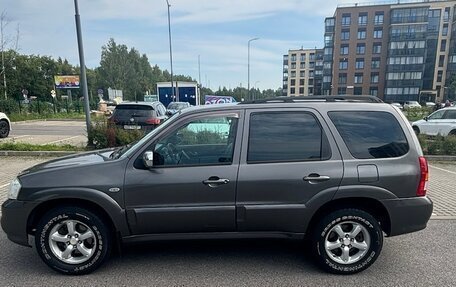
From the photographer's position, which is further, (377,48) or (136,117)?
(377,48)

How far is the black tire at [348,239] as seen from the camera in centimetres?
321

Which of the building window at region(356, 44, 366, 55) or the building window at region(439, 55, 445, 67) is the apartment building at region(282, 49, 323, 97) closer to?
the building window at region(356, 44, 366, 55)

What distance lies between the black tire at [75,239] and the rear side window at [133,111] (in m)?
7.28

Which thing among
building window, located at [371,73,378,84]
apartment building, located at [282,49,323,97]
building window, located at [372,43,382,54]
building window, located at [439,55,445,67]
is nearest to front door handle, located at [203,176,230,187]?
building window, located at [371,73,378,84]

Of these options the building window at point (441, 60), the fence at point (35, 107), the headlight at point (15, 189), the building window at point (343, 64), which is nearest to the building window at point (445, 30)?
the building window at point (441, 60)

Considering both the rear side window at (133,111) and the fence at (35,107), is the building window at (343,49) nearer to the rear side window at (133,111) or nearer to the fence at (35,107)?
the fence at (35,107)

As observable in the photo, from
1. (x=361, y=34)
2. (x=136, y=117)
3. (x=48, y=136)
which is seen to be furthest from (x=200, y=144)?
(x=361, y=34)

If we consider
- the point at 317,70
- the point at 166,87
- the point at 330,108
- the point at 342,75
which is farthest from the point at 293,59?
the point at 330,108

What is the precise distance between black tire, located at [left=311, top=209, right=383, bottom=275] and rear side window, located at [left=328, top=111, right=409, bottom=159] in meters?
0.64

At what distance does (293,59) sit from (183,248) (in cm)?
10868

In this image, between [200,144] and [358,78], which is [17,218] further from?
[358,78]

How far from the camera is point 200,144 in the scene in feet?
11.1

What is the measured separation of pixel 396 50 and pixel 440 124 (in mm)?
61803

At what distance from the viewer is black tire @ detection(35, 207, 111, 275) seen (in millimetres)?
3121
